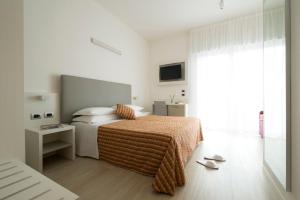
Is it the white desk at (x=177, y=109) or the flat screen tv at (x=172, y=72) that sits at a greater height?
the flat screen tv at (x=172, y=72)

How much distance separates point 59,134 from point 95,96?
0.91m

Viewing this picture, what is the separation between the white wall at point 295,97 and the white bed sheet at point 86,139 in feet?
7.05

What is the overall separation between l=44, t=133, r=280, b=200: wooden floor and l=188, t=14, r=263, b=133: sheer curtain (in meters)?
1.60

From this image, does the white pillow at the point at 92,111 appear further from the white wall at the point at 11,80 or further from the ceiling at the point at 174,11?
the ceiling at the point at 174,11

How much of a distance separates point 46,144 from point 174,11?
140 inches

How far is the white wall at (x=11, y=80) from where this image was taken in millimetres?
999

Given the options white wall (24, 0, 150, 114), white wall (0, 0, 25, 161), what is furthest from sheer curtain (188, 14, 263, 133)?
white wall (0, 0, 25, 161)

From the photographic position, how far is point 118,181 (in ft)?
5.17

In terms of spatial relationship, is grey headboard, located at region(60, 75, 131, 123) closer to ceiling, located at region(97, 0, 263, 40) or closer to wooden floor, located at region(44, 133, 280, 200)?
wooden floor, located at region(44, 133, 280, 200)

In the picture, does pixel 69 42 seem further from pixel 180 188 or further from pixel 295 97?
pixel 295 97

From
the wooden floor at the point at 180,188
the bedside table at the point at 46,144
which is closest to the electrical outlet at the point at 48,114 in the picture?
the bedside table at the point at 46,144

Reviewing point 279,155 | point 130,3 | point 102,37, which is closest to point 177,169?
point 279,155

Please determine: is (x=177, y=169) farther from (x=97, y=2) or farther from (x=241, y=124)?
(x=97, y=2)

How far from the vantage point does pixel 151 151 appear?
1.63m
